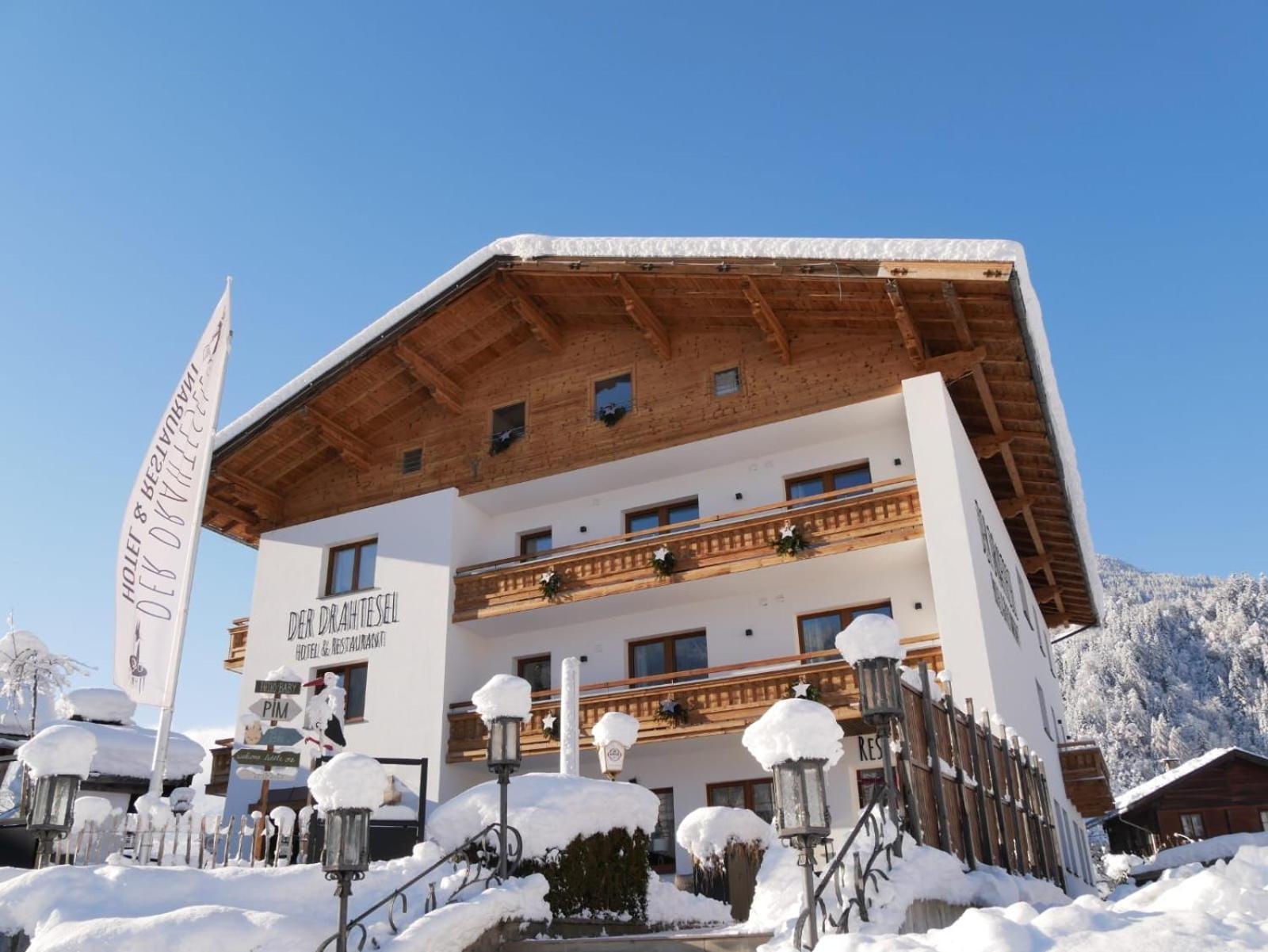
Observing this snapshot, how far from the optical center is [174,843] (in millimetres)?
12805

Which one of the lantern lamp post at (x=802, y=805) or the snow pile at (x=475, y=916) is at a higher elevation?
the lantern lamp post at (x=802, y=805)

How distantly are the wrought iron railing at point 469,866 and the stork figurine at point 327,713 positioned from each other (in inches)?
237

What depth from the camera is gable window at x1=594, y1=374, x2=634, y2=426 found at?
21.7m

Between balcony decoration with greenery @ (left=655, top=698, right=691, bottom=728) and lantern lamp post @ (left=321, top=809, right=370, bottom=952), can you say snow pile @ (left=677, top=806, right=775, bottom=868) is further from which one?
lantern lamp post @ (left=321, top=809, right=370, bottom=952)

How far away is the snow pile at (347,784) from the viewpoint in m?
8.97

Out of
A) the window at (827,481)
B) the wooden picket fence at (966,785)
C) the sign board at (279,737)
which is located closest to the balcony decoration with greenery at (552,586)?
the window at (827,481)

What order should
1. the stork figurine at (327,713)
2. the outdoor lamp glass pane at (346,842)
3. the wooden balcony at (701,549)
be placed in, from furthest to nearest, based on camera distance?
the wooden balcony at (701,549) → the stork figurine at (327,713) → the outdoor lamp glass pane at (346,842)

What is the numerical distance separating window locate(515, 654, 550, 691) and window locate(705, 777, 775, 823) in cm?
415

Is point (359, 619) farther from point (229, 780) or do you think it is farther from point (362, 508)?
point (229, 780)

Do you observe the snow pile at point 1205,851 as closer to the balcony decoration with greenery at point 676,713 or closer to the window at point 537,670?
the balcony decoration with greenery at point 676,713

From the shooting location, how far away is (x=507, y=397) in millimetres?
23359

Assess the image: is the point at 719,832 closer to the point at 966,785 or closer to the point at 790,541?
the point at 966,785

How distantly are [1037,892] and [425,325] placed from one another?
1539 centimetres

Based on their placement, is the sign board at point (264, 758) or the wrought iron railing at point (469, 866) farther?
the sign board at point (264, 758)
